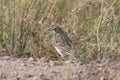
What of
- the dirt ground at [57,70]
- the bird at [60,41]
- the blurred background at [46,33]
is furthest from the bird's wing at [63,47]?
the dirt ground at [57,70]

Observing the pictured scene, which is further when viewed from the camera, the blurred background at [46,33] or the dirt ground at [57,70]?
the blurred background at [46,33]

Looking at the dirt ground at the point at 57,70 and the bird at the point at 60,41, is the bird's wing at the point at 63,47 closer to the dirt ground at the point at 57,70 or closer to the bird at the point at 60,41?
the bird at the point at 60,41

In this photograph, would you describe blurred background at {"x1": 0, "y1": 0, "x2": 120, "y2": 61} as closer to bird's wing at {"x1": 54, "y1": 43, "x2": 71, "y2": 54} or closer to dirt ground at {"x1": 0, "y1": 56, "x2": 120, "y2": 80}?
bird's wing at {"x1": 54, "y1": 43, "x2": 71, "y2": 54}

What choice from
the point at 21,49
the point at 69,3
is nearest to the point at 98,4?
the point at 69,3

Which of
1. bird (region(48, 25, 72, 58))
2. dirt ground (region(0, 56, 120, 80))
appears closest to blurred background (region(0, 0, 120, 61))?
bird (region(48, 25, 72, 58))

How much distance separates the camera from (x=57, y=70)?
8516 mm

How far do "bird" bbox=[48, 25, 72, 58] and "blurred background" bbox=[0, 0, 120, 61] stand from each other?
9 cm

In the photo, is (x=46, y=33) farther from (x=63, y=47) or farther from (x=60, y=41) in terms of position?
(x=63, y=47)

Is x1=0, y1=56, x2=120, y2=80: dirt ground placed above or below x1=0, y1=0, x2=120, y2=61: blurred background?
below

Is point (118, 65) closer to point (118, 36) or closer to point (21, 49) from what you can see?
point (118, 36)

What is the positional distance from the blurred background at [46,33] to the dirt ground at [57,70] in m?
0.42

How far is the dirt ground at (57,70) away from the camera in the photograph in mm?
8344

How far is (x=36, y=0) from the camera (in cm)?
1024

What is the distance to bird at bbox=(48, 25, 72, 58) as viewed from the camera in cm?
930
